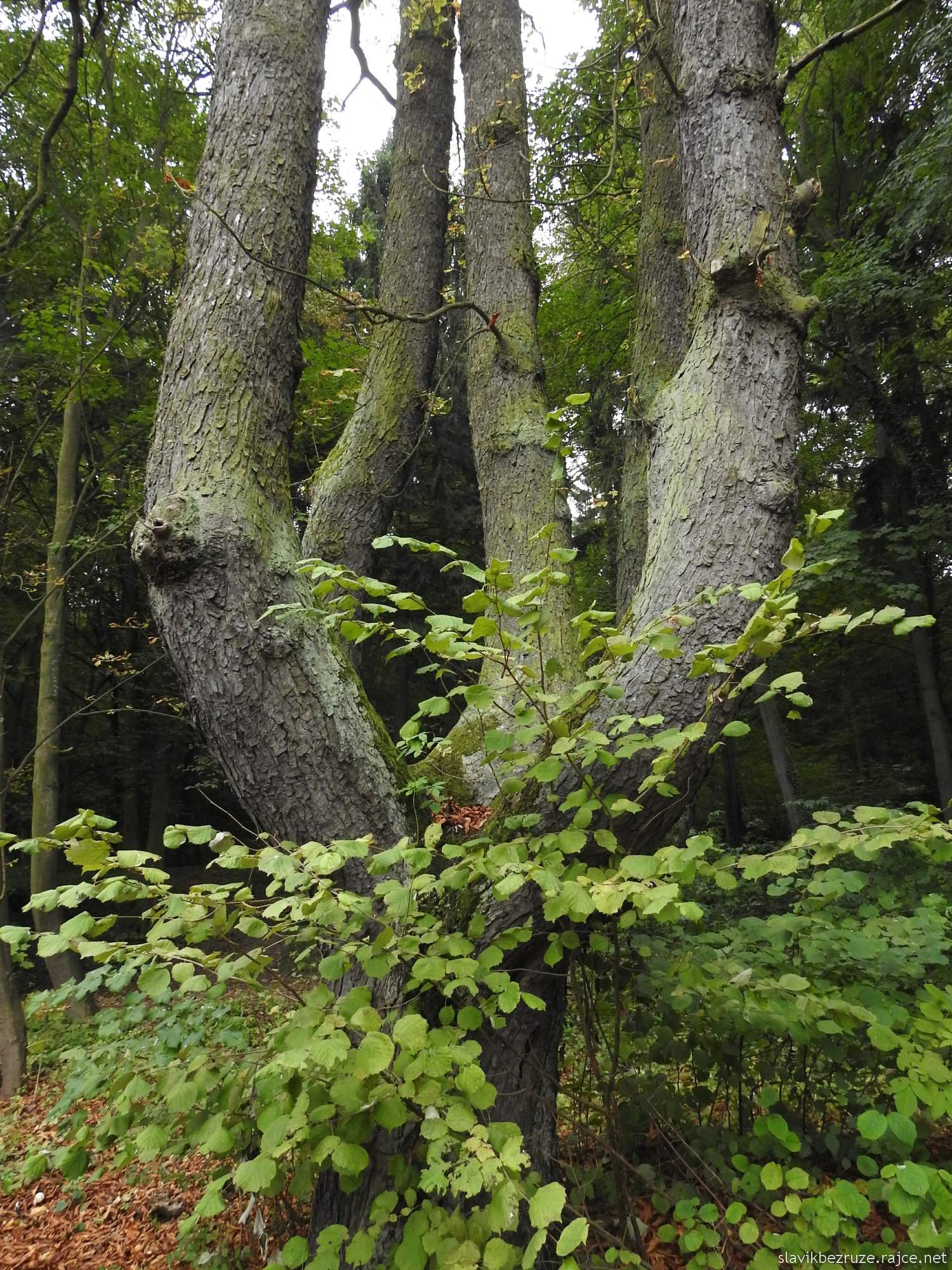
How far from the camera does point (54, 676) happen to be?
6.21m

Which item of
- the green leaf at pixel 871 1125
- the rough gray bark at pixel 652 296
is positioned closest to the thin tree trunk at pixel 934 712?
the rough gray bark at pixel 652 296

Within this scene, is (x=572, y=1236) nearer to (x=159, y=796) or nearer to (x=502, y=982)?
(x=502, y=982)

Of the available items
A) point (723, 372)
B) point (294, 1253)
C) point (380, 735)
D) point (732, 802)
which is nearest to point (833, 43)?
point (723, 372)

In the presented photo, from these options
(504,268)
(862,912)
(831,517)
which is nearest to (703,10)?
(504,268)

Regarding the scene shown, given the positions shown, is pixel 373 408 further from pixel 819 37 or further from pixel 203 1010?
pixel 819 37

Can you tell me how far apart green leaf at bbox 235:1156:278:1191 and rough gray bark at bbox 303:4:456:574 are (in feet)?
6.47

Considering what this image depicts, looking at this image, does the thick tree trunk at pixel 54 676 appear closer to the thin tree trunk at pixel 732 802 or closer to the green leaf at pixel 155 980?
the green leaf at pixel 155 980

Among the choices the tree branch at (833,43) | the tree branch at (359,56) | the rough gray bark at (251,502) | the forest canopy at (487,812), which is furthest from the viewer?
the tree branch at (359,56)

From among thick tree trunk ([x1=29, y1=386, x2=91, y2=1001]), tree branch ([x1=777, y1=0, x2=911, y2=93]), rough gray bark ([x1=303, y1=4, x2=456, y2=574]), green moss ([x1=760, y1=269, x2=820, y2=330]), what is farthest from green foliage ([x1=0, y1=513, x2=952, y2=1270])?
thick tree trunk ([x1=29, y1=386, x2=91, y2=1001])

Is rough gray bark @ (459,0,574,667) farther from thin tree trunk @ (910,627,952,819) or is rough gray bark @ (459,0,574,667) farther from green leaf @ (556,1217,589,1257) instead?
thin tree trunk @ (910,627,952,819)

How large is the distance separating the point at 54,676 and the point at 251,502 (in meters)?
5.30

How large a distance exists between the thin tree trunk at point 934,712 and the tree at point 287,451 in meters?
7.45

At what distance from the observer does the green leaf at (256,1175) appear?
119 cm

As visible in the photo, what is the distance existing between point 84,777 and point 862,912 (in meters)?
12.2
